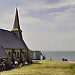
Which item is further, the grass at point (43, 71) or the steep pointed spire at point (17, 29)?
the steep pointed spire at point (17, 29)

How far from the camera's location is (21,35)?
58156 millimetres

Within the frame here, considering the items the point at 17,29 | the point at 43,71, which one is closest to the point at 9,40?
the point at 17,29

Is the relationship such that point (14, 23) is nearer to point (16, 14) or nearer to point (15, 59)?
point (16, 14)

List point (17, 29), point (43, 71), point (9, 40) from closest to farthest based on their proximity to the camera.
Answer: point (43, 71) → point (9, 40) → point (17, 29)

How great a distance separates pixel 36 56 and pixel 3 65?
38.6m

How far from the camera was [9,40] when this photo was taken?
49.8m

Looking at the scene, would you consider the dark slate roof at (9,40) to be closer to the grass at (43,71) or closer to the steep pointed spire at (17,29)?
the steep pointed spire at (17,29)

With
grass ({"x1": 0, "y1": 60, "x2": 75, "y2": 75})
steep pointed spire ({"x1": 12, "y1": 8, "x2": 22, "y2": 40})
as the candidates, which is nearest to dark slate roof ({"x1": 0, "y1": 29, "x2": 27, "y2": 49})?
steep pointed spire ({"x1": 12, "y1": 8, "x2": 22, "y2": 40})

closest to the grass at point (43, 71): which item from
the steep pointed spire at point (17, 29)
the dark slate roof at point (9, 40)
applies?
the dark slate roof at point (9, 40)

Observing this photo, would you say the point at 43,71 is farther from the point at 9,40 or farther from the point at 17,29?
the point at 17,29

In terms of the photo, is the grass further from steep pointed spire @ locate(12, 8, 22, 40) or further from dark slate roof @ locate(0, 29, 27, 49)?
steep pointed spire @ locate(12, 8, 22, 40)

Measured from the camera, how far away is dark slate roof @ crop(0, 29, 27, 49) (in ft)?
153

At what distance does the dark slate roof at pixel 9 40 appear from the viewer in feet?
153

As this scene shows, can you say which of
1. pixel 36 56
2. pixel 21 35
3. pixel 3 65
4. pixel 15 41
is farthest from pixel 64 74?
pixel 36 56
